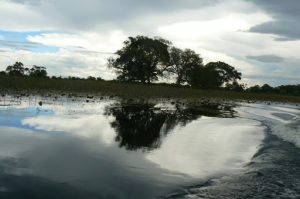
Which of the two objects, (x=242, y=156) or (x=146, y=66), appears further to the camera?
(x=146, y=66)

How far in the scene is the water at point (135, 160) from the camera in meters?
7.59

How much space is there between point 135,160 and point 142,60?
2616 inches

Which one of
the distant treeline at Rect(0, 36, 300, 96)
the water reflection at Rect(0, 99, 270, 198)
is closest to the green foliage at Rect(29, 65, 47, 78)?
the distant treeline at Rect(0, 36, 300, 96)

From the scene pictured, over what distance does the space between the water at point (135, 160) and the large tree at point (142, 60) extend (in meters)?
59.5

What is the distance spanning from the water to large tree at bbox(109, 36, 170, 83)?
5948cm

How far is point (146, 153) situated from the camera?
1116cm

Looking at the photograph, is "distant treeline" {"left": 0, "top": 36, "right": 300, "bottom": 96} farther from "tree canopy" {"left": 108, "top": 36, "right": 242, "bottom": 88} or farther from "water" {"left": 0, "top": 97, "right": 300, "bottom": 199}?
"water" {"left": 0, "top": 97, "right": 300, "bottom": 199}

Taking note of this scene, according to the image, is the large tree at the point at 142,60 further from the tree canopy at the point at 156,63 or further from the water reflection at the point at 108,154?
the water reflection at the point at 108,154

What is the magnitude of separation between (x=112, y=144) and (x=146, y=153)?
1.36 meters

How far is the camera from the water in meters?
7.59

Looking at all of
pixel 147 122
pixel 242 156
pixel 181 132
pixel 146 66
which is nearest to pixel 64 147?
pixel 242 156

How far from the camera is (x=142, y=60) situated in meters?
76.0

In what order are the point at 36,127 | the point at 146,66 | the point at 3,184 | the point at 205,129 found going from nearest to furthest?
the point at 3,184 → the point at 36,127 → the point at 205,129 → the point at 146,66

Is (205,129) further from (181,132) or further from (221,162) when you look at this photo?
(221,162)
